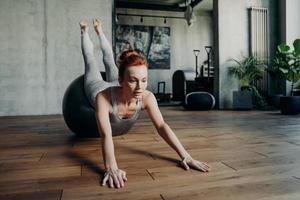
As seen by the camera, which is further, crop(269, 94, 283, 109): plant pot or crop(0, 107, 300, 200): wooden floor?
crop(269, 94, 283, 109): plant pot

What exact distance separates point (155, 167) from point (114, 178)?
339 millimetres

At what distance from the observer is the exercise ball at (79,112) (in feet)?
7.66

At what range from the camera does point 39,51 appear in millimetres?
4660

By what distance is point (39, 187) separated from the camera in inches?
49.4

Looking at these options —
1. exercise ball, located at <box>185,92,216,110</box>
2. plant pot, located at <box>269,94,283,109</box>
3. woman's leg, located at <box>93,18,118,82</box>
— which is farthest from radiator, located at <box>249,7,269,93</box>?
woman's leg, located at <box>93,18,118,82</box>

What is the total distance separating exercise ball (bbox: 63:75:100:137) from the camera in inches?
92.0

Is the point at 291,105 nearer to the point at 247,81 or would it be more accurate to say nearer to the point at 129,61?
the point at 247,81

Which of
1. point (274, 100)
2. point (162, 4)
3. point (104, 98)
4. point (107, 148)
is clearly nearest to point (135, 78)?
Answer: point (104, 98)

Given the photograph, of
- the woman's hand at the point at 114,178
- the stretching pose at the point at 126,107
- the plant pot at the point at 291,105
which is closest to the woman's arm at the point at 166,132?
the stretching pose at the point at 126,107

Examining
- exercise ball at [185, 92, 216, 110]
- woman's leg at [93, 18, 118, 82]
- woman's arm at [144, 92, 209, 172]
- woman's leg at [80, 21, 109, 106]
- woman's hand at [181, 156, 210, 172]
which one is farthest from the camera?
exercise ball at [185, 92, 216, 110]

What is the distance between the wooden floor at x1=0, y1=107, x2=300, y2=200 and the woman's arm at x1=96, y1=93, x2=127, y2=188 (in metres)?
0.06

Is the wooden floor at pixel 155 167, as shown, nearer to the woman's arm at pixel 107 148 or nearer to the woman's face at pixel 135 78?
the woman's arm at pixel 107 148

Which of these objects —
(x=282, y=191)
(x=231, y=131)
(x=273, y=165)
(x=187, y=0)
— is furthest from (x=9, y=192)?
(x=187, y=0)

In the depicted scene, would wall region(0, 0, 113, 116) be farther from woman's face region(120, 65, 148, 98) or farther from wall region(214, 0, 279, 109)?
woman's face region(120, 65, 148, 98)
